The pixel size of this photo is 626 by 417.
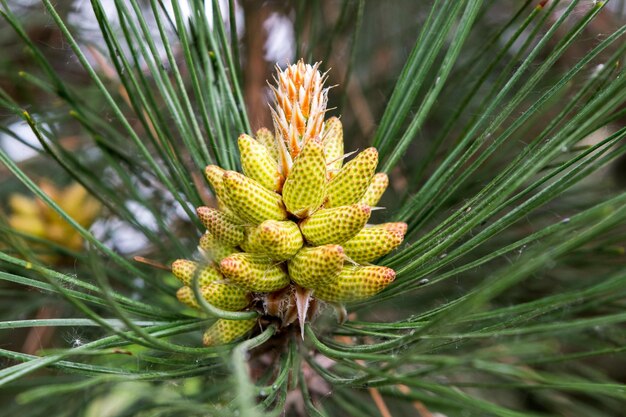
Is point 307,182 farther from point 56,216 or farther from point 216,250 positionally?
point 56,216

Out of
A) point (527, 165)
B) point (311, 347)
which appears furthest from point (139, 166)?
point (527, 165)

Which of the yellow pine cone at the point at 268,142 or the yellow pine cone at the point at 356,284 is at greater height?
the yellow pine cone at the point at 268,142

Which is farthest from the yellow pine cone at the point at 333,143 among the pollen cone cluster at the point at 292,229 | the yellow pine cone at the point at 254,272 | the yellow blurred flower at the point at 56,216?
the yellow blurred flower at the point at 56,216

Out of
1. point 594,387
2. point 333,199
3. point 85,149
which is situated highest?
point 85,149

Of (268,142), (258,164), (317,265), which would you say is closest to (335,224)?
(317,265)

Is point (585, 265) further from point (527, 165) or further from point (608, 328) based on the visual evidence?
point (527, 165)

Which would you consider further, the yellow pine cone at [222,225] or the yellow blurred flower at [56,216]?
the yellow blurred flower at [56,216]

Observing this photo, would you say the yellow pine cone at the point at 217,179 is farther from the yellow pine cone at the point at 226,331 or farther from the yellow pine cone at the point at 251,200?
the yellow pine cone at the point at 226,331

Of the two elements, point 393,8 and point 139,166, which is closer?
point 139,166

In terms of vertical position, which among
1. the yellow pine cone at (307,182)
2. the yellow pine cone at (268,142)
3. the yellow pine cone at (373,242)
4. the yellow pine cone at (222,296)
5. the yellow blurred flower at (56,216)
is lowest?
the yellow pine cone at (373,242)
